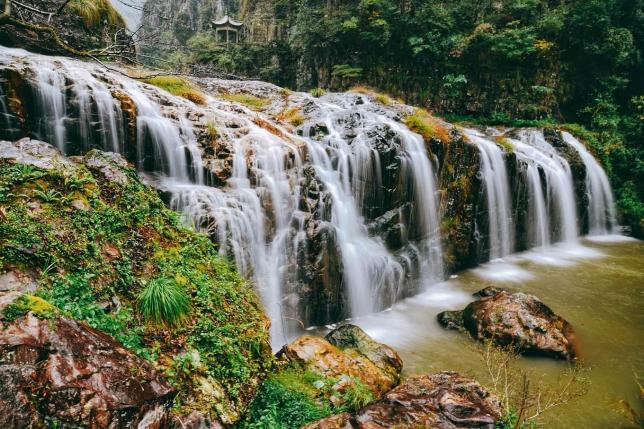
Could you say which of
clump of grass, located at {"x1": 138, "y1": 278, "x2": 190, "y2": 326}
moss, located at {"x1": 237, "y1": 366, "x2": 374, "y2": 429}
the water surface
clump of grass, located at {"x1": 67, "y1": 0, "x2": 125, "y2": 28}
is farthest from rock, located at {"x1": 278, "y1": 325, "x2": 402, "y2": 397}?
clump of grass, located at {"x1": 67, "y1": 0, "x2": 125, "y2": 28}

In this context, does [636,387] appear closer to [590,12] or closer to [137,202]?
[137,202]

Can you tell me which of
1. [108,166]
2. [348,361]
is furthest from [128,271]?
[348,361]

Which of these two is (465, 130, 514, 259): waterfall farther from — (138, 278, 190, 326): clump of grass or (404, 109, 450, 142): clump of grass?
(138, 278, 190, 326): clump of grass

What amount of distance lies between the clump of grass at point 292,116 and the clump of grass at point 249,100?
123cm

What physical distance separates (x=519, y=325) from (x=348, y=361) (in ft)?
11.8

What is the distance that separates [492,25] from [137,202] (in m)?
21.7

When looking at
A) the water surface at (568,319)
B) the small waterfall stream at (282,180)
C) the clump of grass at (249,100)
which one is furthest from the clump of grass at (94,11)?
the water surface at (568,319)

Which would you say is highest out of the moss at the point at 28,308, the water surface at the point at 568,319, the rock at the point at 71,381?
the moss at the point at 28,308

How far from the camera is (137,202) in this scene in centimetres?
524

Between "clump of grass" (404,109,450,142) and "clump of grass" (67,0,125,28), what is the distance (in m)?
11.5

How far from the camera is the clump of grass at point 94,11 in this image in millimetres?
12008

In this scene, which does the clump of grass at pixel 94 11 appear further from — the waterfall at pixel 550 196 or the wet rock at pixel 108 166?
the waterfall at pixel 550 196

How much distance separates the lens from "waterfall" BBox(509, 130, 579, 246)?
13.2 meters

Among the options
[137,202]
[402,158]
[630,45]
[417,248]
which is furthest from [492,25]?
[137,202]
